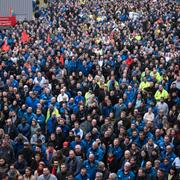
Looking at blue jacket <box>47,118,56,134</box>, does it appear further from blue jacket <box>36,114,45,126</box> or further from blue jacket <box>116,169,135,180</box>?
blue jacket <box>116,169,135,180</box>

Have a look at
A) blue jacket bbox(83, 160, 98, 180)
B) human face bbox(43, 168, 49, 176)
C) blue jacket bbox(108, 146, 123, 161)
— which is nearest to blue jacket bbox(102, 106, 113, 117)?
blue jacket bbox(108, 146, 123, 161)

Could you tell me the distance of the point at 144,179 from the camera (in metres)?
14.5

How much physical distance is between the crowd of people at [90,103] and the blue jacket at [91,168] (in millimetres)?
24

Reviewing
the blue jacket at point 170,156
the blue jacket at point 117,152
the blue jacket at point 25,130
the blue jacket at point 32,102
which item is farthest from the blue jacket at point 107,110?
the blue jacket at point 170,156

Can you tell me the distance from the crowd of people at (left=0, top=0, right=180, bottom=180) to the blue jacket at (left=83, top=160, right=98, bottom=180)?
2 cm

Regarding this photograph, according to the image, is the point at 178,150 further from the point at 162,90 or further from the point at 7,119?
the point at 7,119

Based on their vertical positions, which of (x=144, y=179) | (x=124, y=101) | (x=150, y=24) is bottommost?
(x=144, y=179)

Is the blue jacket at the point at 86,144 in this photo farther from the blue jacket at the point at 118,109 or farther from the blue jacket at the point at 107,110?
the blue jacket at the point at 107,110

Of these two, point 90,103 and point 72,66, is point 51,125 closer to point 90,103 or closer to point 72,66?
point 90,103

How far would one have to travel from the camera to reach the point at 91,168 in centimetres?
1531

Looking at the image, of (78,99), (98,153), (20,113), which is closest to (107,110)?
(78,99)

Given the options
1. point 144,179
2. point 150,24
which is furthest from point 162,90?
point 150,24

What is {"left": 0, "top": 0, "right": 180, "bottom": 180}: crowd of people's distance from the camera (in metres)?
15.4

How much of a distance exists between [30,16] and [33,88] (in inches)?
707
